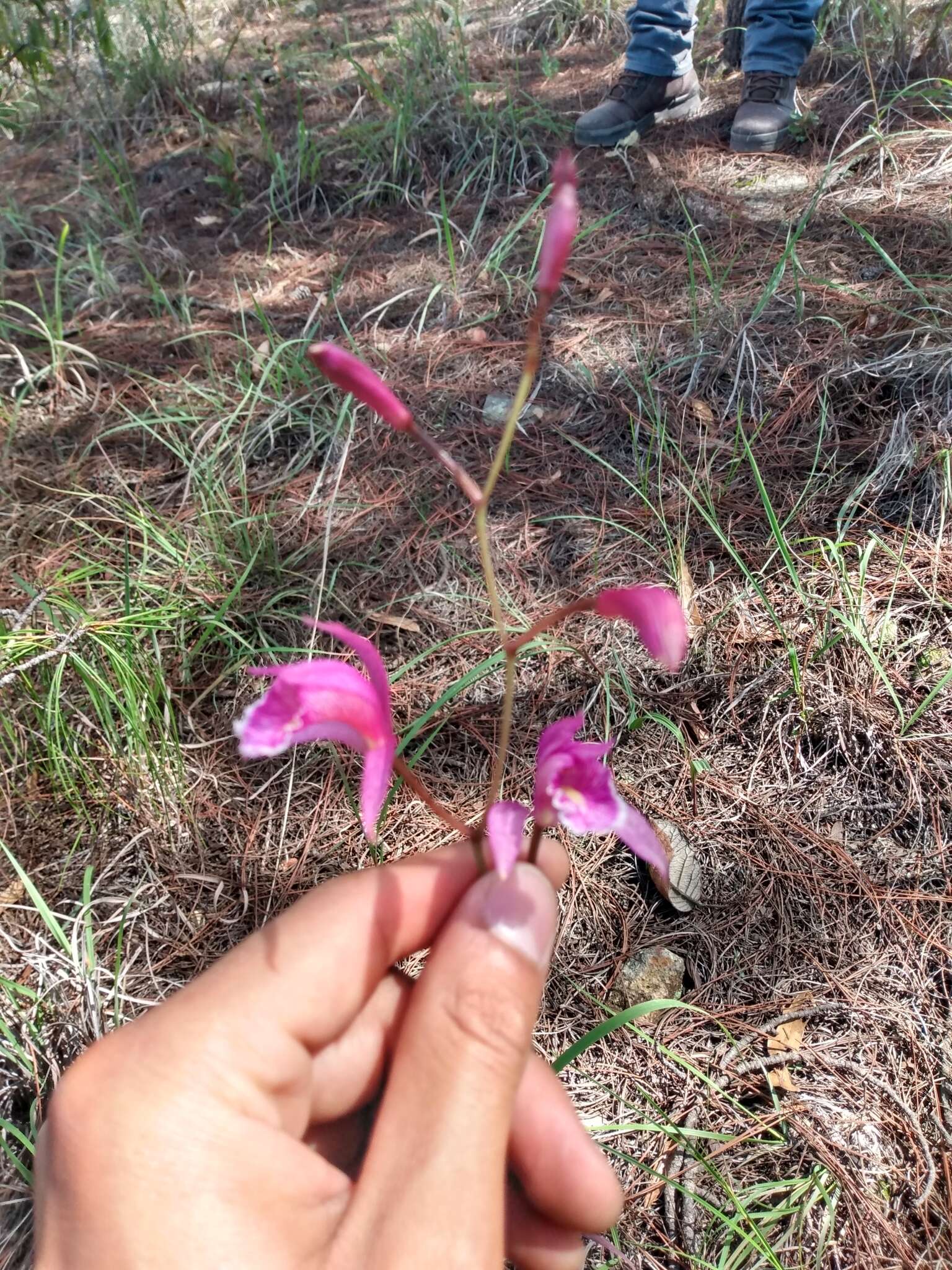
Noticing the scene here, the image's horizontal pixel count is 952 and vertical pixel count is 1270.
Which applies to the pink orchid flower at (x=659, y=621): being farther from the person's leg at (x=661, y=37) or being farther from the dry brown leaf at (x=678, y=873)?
the person's leg at (x=661, y=37)

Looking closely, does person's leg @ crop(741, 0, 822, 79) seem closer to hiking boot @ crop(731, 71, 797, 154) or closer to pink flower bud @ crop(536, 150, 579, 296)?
hiking boot @ crop(731, 71, 797, 154)

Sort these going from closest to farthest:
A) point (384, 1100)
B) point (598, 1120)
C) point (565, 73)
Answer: point (384, 1100), point (598, 1120), point (565, 73)

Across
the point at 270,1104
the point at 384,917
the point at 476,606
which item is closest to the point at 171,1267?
the point at 270,1104

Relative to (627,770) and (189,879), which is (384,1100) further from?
(627,770)

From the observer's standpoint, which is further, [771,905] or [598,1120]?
[771,905]

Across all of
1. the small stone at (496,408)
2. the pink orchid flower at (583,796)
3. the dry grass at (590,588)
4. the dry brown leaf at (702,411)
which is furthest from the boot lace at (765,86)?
the pink orchid flower at (583,796)

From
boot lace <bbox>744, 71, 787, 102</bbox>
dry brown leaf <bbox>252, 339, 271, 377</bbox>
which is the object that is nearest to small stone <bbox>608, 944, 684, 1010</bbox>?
dry brown leaf <bbox>252, 339, 271, 377</bbox>
